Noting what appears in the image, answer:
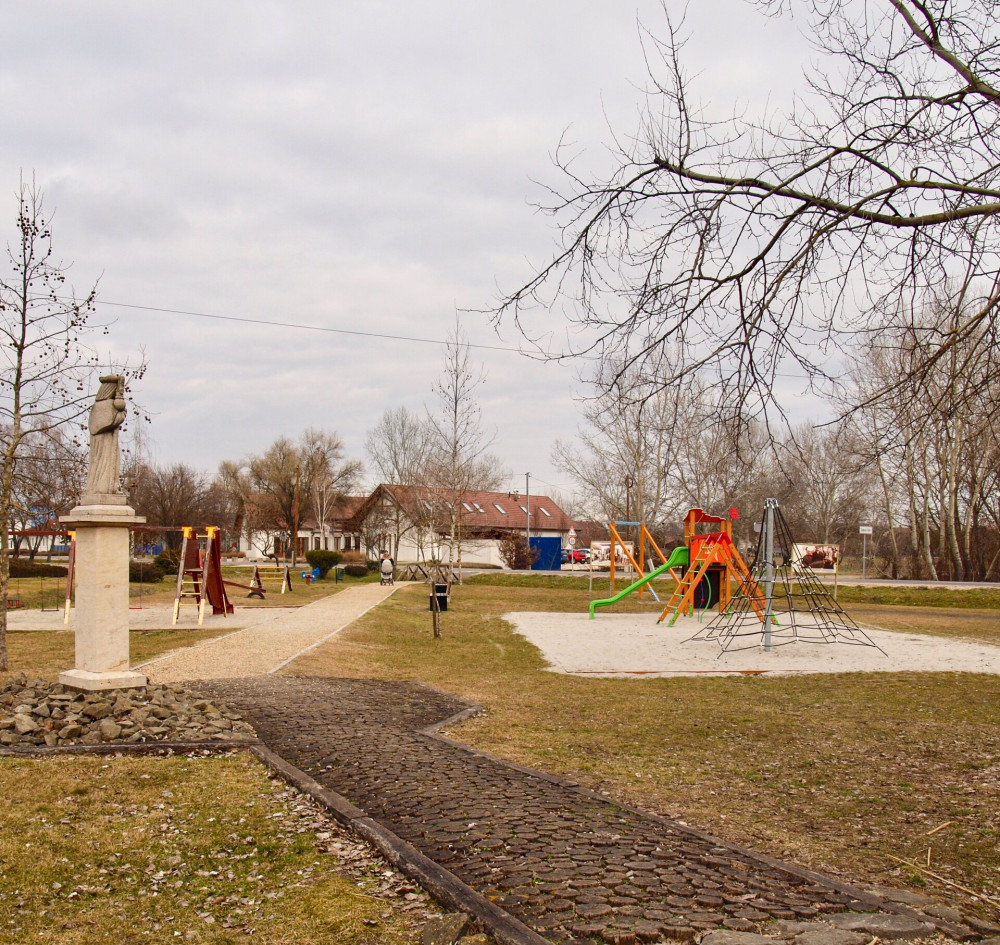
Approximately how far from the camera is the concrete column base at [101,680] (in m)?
7.54

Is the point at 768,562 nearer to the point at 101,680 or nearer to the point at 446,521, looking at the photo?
the point at 101,680

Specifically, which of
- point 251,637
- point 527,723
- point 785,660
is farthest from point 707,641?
point 527,723

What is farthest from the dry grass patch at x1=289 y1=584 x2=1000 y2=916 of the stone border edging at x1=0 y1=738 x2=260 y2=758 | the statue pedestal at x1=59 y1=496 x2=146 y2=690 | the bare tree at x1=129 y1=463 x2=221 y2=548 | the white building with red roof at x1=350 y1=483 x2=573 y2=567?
the bare tree at x1=129 y1=463 x2=221 y2=548

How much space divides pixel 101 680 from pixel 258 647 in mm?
6152

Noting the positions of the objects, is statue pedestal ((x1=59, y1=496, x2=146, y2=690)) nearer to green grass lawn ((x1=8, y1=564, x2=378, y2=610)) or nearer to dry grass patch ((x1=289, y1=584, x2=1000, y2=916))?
dry grass patch ((x1=289, y1=584, x2=1000, y2=916))

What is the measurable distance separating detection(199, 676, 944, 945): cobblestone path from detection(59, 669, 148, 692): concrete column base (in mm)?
1186

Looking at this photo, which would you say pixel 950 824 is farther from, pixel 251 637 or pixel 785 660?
pixel 251 637

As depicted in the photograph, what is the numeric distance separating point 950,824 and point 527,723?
389cm

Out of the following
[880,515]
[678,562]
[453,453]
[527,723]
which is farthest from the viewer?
[880,515]

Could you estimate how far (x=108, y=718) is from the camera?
7.00 metres

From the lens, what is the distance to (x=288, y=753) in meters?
6.79

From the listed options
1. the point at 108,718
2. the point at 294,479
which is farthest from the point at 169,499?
the point at 108,718

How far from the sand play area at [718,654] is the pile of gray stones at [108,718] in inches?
239

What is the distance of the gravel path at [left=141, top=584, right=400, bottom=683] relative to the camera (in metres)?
11.0
